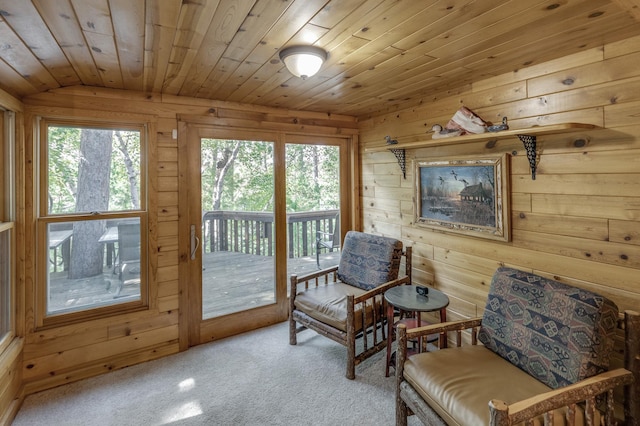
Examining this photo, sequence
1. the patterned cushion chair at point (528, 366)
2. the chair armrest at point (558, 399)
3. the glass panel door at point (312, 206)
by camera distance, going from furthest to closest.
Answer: the glass panel door at point (312, 206)
the patterned cushion chair at point (528, 366)
the chair armrest at point (558, 399)

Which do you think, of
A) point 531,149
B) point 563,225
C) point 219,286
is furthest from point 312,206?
point 563,225

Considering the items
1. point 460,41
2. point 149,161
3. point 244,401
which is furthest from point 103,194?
point 460,41

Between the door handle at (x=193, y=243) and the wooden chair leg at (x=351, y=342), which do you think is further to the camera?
the door handle at (x=193, y=243)

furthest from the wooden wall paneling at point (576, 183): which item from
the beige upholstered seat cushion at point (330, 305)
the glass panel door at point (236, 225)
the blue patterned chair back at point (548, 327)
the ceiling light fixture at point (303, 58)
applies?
the glass panel door at point (236, 225)

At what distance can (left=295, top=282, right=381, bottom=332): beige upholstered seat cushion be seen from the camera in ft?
8.34

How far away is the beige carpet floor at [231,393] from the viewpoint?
2.06 metres

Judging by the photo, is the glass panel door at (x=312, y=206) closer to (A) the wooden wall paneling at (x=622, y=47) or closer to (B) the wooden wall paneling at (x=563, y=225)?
(B) the wooden wall paneling at (x=563, y=225)

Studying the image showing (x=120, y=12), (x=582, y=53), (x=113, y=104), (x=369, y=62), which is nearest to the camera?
(x=120, y=12)

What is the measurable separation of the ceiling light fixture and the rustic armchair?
1618 mm

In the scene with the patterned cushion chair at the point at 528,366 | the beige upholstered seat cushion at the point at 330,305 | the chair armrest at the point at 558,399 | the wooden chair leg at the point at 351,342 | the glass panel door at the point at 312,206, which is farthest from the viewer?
the glass panel door at the point at 312,206

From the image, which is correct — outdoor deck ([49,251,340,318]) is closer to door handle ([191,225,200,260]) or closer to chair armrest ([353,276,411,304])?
door handle ([191,225,200,260])

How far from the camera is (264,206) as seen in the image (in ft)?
11.0

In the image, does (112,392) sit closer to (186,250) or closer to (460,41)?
(186,250)

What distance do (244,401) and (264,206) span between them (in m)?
1.82
